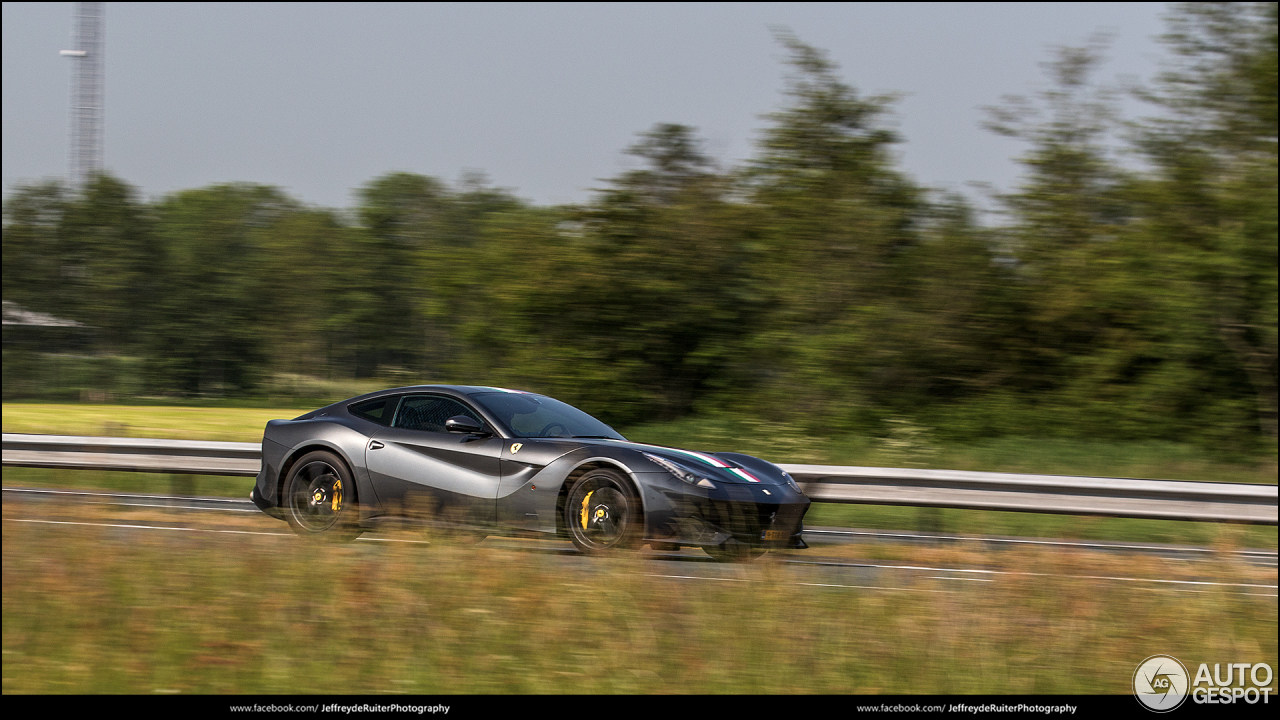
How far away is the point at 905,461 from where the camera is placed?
14859 millimetres

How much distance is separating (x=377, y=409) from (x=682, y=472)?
7.68ft

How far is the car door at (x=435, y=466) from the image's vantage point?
6.62 metres

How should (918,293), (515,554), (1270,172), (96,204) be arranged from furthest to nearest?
(96,204), (918,293), (1270,172), (515,554)

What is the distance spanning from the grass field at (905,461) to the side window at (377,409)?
2762mm

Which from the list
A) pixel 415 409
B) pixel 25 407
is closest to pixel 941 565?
pixel 415 409

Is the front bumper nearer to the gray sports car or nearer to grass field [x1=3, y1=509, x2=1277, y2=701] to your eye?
the gray sports car

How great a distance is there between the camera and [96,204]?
29719 mm

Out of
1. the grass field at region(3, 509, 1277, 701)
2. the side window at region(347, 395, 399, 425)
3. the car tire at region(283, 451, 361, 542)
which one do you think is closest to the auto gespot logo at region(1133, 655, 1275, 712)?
the grass field at region(3, 509, 1277, 701)

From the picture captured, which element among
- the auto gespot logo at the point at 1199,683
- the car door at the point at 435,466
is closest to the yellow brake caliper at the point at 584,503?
the car door at the point at 435,466

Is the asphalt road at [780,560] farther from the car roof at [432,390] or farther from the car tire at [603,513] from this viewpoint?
the car roof at [432,390]

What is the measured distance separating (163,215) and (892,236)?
23.8 metres

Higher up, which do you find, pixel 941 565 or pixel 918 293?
pixel 918 293

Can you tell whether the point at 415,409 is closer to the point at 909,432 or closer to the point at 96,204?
the point at 909,432

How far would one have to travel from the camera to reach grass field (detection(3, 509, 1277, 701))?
13.3ft
